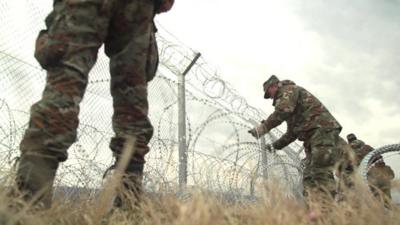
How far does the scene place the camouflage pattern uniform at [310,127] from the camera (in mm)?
5332

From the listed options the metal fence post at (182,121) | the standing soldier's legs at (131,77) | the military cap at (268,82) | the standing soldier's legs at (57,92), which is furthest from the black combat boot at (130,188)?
the military cap at (268,82)

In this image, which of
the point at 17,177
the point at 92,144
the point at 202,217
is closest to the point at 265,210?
the point at 202,217

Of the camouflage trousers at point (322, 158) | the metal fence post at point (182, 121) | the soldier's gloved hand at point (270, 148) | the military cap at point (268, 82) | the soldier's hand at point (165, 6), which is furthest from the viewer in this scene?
the soldier's gloved hand at point (270, 148)

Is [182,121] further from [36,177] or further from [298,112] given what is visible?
[36,177]

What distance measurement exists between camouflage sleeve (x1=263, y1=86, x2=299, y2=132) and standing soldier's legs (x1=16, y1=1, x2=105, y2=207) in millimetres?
3436

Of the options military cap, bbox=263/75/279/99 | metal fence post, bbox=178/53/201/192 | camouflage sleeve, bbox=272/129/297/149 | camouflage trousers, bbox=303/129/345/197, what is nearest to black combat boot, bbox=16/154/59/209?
metal fence post, bbox=178/53/201/192

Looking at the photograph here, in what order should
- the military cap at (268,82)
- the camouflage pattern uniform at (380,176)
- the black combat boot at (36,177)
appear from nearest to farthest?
the black combat boot at (36,177), the camouflage pattern uniform at (380,176), the military cap at (268,82)

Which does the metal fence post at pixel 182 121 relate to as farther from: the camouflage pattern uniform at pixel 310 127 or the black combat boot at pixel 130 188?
the black combat boot at pixel 130 188

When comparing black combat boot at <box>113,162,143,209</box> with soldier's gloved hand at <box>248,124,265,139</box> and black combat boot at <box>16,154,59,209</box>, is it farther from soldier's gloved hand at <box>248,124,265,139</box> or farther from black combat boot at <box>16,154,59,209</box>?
soldier's gloved hand at <box>248,124,265,139</box>

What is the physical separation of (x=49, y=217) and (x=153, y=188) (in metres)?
0.84

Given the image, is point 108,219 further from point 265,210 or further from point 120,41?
point 120,41

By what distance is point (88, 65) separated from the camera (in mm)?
2133

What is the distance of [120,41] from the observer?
7.95 feet

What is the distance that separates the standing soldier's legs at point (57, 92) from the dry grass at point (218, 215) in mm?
164
